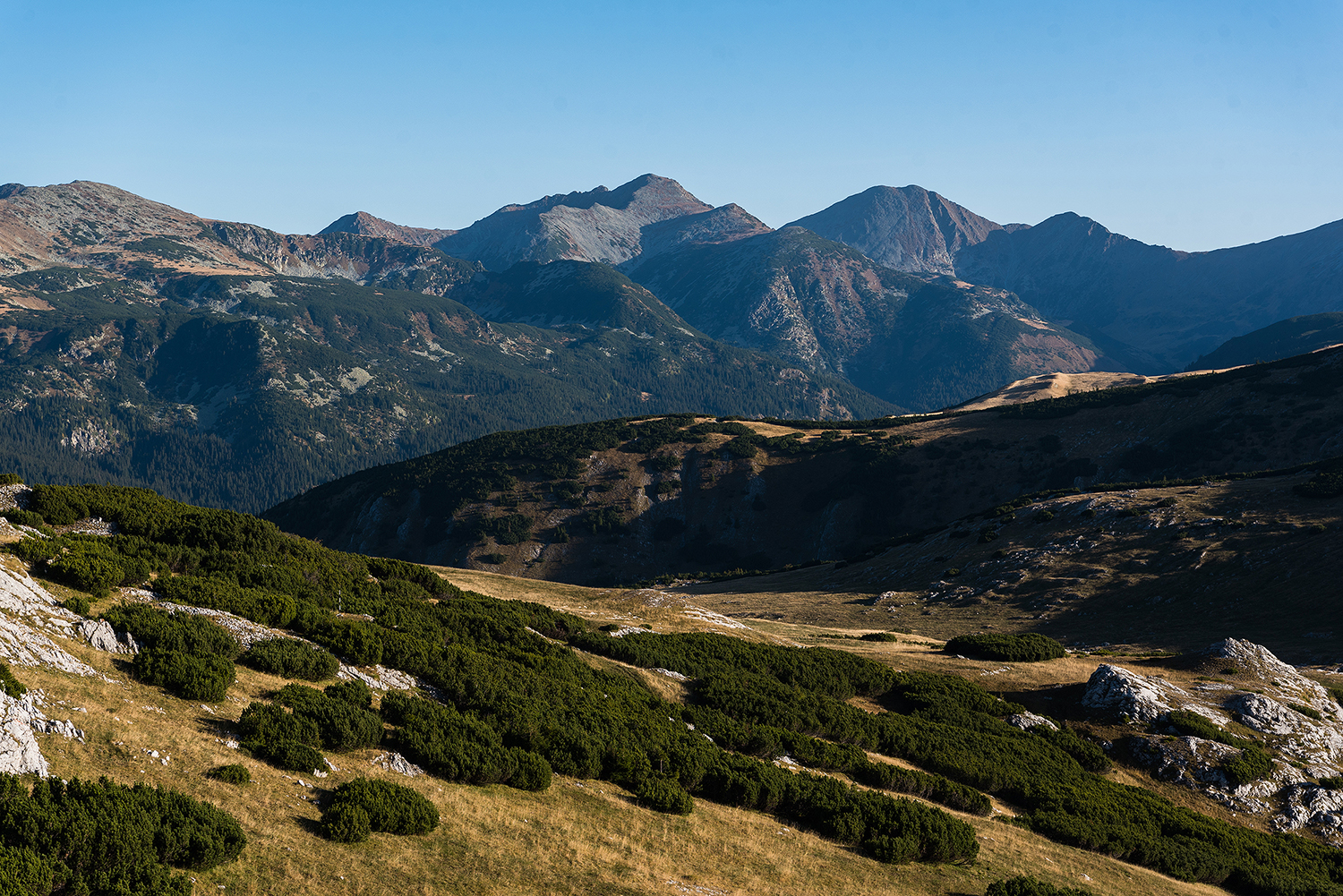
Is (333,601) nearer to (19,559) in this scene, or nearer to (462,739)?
(19,559)

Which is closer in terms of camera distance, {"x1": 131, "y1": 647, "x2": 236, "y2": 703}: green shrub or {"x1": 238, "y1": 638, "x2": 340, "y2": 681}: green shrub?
{"x1": 131, "y1": 647, "x2": 236, "y2": 703}: green shrub

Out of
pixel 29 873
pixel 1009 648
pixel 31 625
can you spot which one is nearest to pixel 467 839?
pixel 29 873

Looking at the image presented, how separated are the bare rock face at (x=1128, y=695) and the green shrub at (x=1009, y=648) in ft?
20.9

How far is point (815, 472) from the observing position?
142750 millimetres

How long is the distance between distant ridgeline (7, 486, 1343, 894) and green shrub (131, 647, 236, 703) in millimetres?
105

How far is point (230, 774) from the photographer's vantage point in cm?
1605

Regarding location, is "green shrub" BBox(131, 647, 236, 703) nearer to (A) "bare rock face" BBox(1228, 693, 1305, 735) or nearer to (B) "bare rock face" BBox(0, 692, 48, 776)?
(B) "bare rock face" BBox(0, 692, 48, 776)

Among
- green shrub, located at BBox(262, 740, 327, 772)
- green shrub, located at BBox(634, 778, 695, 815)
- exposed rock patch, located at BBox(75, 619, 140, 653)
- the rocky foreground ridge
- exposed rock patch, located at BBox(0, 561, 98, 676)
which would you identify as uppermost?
exposed rock patch, located at BBox(0, 561, 98, 676)

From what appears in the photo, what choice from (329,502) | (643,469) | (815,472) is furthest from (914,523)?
(329,502)

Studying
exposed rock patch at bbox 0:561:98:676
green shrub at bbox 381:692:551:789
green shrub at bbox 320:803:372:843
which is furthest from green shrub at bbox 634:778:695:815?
exposed rock patch at bbox 0:561:98:676

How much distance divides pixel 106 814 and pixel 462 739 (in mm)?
8261

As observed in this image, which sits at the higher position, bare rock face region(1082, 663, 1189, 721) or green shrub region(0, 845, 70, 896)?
green shrub region(0, 845, 70, 896)

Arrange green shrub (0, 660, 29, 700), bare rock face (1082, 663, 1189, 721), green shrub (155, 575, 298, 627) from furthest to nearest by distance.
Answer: bare rock face (1082, 663, 1189, 721), green shrub (155, 575, 298, 627), green shrub (0, 660, 29, 700)

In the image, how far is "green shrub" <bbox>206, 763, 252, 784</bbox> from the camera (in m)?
16.0
